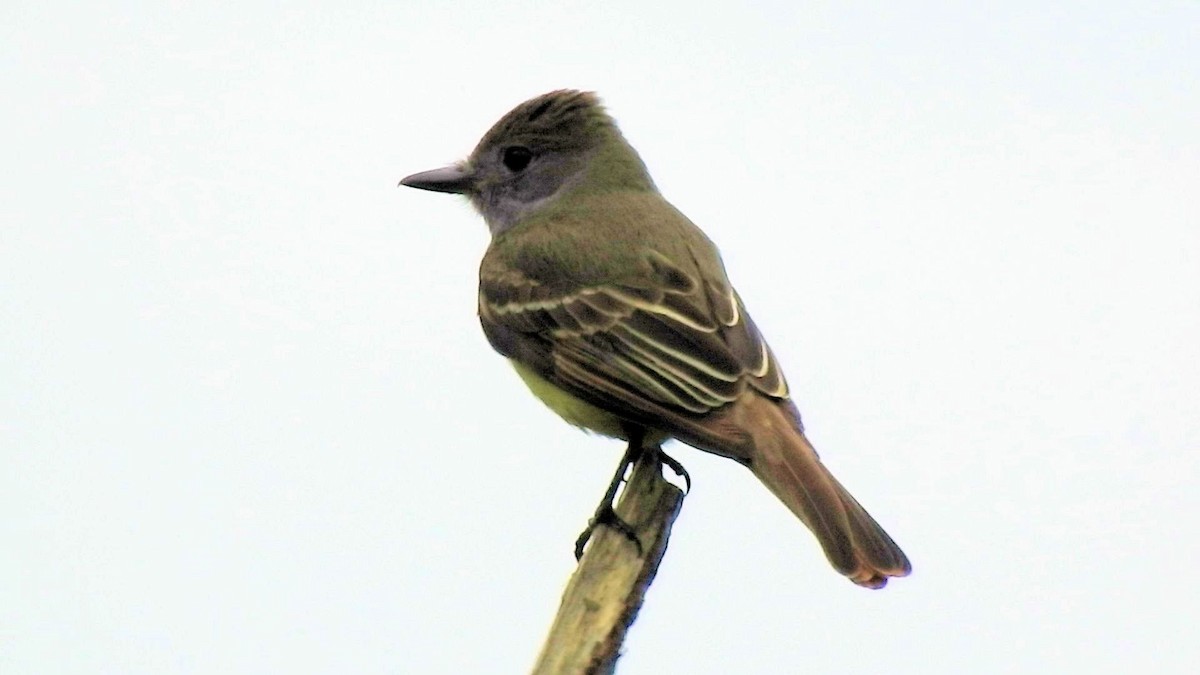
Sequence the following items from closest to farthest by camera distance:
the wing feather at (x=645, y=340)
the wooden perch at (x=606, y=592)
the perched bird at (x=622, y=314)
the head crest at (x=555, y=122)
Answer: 1. the wooden perch at (x=606, y=592)
2. the perched bird at (x=622, y=314)
3. the wing feather at (x=645, y=340)
4. the head crest at (x=555, y=122)

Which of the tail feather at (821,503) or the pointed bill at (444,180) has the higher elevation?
the pointed bill at (444,180)

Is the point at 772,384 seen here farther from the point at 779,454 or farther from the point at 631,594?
the point at 631,594

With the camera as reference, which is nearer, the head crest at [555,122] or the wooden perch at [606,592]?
the wooden perch at [606,592]

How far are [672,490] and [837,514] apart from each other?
2.05 feet

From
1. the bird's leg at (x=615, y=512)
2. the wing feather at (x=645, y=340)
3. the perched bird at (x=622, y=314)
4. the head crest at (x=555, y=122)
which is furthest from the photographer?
the head crest at (x=555, y=122)

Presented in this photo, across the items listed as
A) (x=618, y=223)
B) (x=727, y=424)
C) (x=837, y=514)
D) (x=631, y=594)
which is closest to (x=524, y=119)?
(x=618, y=223)

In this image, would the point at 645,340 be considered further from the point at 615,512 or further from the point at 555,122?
the point at 555,122

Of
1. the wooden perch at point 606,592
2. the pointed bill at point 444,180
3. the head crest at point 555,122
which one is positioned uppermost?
the head crest at point 555,122

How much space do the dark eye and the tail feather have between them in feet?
9.48

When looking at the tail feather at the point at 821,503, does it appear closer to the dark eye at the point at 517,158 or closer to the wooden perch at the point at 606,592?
the wooden perch at the point at 606,592

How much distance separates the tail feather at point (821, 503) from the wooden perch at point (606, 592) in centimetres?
41

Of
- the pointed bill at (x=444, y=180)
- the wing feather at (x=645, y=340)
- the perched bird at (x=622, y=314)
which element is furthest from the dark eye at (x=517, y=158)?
the wing feather at (x=645, y=340)

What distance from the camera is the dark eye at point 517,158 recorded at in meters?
9.61

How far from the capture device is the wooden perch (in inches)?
204
